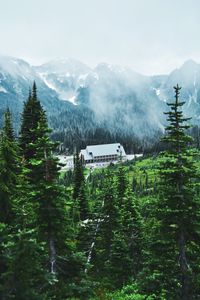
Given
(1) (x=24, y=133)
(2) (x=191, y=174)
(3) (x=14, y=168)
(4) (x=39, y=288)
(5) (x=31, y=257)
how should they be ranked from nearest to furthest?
(5) (x=31, y=257) < (4) (x=39, y=288) < (2) (x=191, y=174) < (3) (x=14, y=168) < (1) (x=24, y=133)

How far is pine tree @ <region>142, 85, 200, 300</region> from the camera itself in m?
16.4

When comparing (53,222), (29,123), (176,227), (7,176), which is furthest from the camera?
(29,123)

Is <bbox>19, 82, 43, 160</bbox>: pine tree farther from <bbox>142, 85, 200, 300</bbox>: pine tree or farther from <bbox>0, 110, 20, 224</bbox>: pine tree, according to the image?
<bbox>142, 85, 200, 300</bbox>: pine tree

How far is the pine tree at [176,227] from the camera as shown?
1636cm

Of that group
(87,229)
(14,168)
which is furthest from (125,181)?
(14,168)

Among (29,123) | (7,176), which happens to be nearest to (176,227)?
(7,176)

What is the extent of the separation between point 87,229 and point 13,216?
51.5 feet

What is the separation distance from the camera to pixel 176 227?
642 inches

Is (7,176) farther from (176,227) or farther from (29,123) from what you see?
(29,123)

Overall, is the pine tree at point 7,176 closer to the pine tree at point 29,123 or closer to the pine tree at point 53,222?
the pine tree at point 53,222

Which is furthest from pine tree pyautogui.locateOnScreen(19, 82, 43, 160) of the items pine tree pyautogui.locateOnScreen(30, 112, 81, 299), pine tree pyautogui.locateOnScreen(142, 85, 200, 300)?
pine tree pyautogui.locateOnScreen(142, 85, 200, 300)

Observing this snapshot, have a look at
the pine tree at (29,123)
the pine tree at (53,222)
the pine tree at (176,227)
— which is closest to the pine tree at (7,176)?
the pine tree at (53,222)

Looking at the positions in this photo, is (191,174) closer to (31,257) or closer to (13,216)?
(31,257)

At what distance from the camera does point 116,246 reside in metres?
27.6
